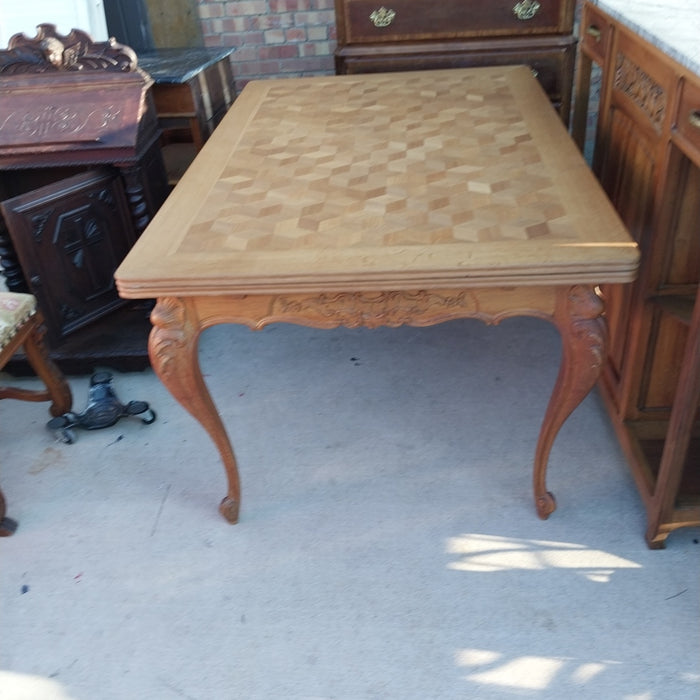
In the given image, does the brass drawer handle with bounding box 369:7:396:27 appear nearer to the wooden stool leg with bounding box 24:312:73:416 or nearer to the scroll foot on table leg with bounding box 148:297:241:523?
the wooden stool leg with bounding box 24:312:73:416

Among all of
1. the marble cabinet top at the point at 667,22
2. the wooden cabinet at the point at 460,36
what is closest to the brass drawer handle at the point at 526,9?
the wooden cabinet at the point at 460,36

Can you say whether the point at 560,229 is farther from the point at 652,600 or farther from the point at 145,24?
the point at 145,24

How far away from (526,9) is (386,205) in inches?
63.6

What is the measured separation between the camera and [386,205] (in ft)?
5.32

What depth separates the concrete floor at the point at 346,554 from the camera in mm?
1538

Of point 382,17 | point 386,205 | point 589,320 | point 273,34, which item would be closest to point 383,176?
point 386,205

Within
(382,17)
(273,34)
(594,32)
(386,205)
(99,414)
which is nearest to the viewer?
(386,205)

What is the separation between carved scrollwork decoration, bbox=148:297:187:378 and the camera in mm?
1488

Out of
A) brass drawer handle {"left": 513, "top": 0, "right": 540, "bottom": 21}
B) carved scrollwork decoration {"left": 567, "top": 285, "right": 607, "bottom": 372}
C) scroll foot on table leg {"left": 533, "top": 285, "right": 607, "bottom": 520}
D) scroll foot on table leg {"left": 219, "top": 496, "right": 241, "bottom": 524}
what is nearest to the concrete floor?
scroll foot on table leg {"left": 219, "top": 496, "right": 241, "bottom": 524}

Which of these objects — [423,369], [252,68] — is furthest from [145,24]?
[423,369]

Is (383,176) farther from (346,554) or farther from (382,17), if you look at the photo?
(382,17)

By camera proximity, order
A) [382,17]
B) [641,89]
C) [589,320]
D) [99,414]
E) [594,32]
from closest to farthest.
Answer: [589,320] < [641,89] < [594,32] < [99,414] < [382,17]

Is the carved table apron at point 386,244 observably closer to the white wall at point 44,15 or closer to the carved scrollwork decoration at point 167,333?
the carved scrollwork decoration at point 167,333

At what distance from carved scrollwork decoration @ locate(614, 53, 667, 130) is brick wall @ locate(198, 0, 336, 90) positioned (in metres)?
1.90
